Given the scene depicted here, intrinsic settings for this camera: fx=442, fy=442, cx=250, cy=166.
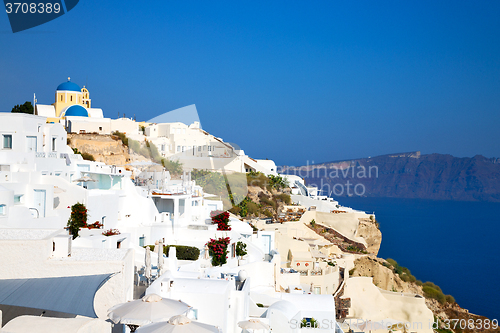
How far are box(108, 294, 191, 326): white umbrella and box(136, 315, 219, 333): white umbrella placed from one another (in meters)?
0.24

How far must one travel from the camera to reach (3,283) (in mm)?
7383

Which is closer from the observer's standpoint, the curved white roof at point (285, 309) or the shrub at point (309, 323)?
the curved white roof at point (285, 309)

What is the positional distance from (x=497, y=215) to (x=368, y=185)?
190ft

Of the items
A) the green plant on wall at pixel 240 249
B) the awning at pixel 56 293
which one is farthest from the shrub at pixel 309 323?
the awning at pixel 56 293

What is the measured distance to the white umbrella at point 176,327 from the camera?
7562mm

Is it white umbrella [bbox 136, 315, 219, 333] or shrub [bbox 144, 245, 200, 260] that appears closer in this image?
white umbrella [bbox 136, 315, 219, 333]

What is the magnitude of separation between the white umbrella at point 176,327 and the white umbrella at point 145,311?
241 millimetres

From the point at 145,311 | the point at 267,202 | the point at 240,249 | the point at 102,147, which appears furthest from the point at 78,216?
the point at 267,202

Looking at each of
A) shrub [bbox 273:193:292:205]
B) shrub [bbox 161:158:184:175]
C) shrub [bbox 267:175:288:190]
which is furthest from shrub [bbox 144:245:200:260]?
shrub [bbox 267:175:288:190]

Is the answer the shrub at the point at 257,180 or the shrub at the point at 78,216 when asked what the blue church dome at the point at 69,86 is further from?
the shrub at the point at 78,216

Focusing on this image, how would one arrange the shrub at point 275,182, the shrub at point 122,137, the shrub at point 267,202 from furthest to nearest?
the shrub at point 275,182
the shrub at point 267,202
the shrub at point 122,137

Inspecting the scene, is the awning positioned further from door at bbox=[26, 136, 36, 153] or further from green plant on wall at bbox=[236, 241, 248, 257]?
door at bbox=[26, 136, 36, 153]

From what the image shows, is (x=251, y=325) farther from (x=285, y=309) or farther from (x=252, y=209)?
(x=252, y=209)

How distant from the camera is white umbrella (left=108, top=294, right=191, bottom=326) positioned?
770 centimetres
